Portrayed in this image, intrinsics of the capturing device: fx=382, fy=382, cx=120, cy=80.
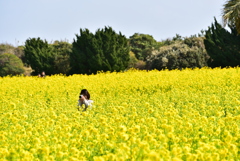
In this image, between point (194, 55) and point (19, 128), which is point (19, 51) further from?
A: point (19, 128)

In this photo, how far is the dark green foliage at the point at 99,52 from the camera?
30.0 m

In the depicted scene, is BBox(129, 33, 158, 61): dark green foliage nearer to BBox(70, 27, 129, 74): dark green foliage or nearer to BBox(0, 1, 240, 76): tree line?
BBox(0, 1, 240, 76): tree line

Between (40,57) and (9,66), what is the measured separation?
7763mm

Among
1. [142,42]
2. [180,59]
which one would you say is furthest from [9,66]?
[180,59]

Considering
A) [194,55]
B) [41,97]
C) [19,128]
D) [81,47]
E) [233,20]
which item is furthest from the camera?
[81,47]

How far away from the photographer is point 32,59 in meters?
34.6

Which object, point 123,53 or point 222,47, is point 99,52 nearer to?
point 123,53

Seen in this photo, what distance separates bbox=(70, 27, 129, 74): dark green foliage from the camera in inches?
1183

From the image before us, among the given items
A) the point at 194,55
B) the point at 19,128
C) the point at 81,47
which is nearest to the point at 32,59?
the point at 81,47

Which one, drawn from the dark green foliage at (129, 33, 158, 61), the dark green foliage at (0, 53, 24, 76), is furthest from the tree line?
Answer: the dark green foliage at (129, 33, 158, 61)

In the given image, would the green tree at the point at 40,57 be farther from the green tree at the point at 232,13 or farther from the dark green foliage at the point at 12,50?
the green tree at the point at 232,13

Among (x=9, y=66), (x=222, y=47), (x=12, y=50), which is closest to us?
(x=222, y=47)

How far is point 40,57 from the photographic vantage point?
34594 mm

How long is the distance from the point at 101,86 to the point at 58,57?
19503 millimetres
